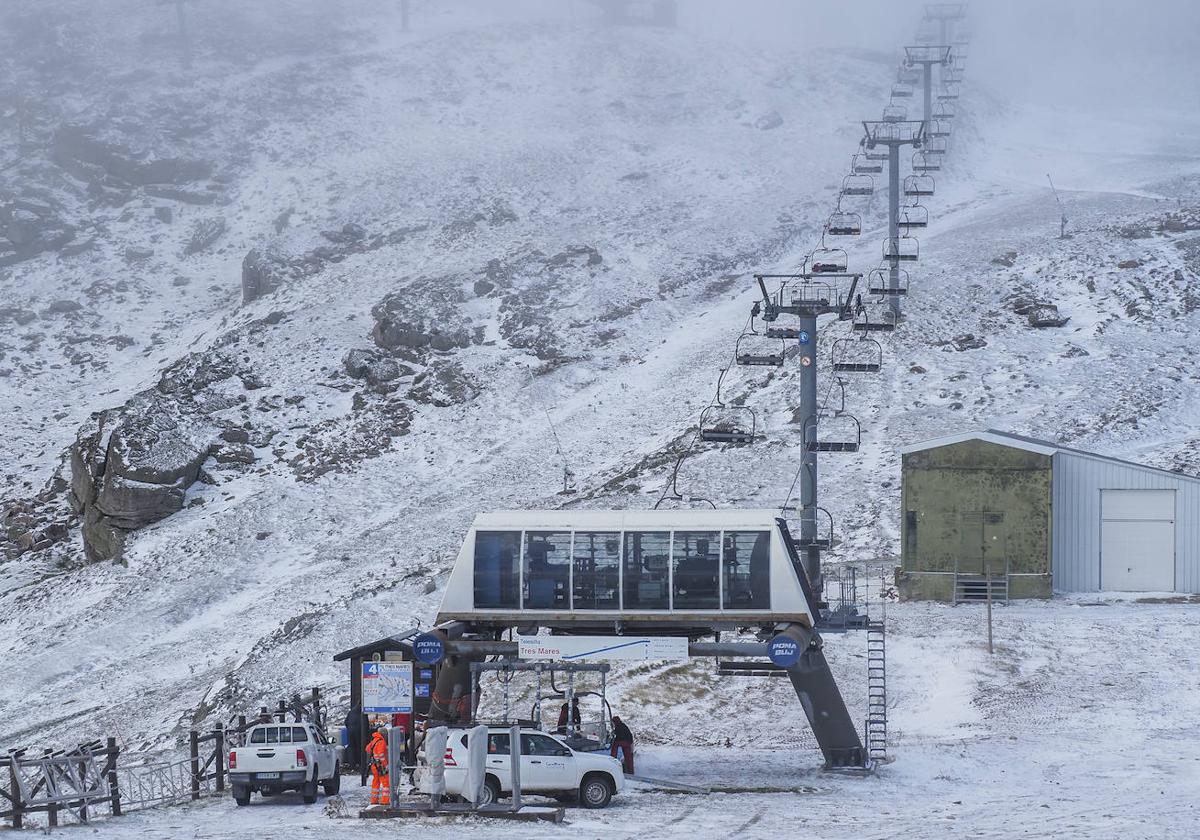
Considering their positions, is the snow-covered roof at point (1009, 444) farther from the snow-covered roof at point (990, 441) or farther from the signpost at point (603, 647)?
the signpost at point (603, 647)

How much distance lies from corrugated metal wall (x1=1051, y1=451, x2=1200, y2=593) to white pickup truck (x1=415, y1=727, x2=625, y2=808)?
21479 mm

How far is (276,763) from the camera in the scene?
2450cm

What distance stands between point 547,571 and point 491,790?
4657mm

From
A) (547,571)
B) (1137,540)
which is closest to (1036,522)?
(1137,540)

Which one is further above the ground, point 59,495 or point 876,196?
point 876,196

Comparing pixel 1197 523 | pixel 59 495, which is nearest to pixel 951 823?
pixel 1197 523

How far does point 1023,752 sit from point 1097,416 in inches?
1185

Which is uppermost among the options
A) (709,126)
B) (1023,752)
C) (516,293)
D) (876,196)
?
(709,126)

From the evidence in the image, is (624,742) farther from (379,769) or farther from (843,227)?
(843,227)

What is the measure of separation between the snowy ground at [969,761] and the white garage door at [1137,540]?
5.49ft

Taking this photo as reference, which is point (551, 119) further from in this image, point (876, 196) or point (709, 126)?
point (876, 196)

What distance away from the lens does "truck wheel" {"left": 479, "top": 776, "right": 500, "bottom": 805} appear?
76.7 feet

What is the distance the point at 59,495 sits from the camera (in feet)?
190

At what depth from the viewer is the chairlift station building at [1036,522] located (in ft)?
131
